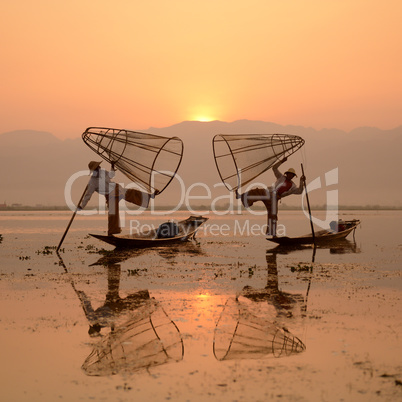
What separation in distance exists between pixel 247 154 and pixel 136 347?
47.7 feet

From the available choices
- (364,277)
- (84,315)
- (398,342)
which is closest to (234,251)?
(364,277)

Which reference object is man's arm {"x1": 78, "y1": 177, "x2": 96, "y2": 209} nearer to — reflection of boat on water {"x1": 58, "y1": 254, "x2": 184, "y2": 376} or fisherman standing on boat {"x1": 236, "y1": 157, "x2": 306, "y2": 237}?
fisherman standing on boat {"x1": 236, "y1": 157, "x2": 306, "y2": 237}

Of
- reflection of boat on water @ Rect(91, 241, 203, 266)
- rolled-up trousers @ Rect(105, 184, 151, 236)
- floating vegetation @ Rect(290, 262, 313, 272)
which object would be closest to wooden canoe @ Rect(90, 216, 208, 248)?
reflection of boat on water @ Rect(91, 241, 203, 266)

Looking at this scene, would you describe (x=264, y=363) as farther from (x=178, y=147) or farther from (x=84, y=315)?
(x=178, y=147)

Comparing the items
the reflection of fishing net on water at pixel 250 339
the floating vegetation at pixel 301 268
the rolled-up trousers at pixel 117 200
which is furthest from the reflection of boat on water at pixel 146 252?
the reflection of fishing net on water at pixel 250 339

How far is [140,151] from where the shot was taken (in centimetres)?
2123

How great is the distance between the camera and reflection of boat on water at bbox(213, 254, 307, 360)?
24.4ft

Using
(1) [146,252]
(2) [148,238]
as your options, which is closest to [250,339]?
(1) [146,252]

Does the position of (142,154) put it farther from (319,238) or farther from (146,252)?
(319,238)

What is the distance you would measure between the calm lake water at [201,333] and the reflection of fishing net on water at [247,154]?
5760 millimetres

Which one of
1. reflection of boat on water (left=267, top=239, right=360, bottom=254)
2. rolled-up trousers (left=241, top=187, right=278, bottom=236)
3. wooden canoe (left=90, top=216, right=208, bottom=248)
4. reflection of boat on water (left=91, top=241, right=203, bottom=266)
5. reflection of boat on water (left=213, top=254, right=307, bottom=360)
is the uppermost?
rolled-up trousers (left=241, top=187, right=278, bottom=236)

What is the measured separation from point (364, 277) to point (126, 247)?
9650 millimetres

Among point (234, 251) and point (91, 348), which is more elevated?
point (91, 348)

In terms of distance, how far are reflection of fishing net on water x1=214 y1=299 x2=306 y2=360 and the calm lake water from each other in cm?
3
